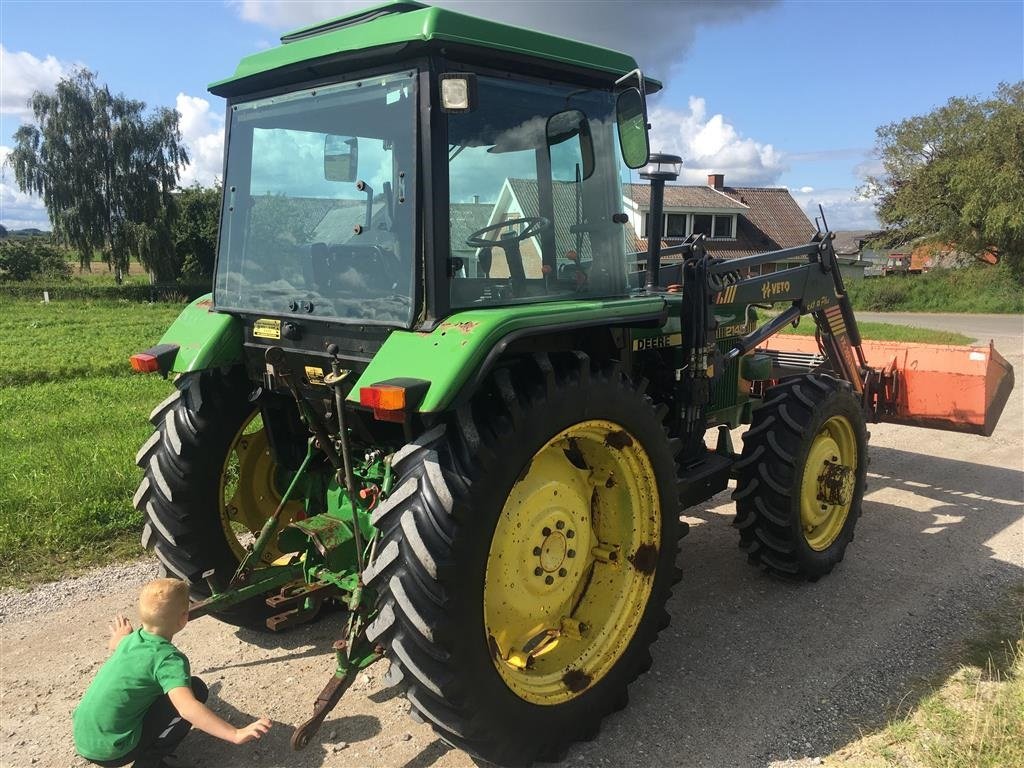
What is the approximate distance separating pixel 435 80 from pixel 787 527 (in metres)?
3.02

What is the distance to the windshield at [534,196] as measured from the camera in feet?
9.56

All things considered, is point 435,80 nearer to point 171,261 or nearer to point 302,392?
point 302,392

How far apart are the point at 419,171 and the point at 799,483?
2807mm

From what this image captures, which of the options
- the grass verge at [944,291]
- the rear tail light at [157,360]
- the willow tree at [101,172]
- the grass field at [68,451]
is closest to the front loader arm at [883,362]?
the rear tail light at [157,360]

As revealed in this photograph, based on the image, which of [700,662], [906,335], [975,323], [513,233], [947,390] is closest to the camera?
[513,233]

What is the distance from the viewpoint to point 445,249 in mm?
2779

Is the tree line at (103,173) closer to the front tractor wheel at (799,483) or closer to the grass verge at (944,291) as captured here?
the grass verge at (944,291)

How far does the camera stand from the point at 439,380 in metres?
2.48

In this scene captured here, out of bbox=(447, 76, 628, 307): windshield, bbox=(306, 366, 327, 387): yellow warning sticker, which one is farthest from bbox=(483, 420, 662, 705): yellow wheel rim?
bbox=(306, 366, 327, 387): yellow warning sticker

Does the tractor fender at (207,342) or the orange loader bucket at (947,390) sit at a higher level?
the tractor fender at (207,342)

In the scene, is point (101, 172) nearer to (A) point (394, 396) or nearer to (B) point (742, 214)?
(B) point (742, 214)

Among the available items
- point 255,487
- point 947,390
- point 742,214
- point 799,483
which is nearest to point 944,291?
point 742,214

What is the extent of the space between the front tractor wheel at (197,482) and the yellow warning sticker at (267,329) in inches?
15.8

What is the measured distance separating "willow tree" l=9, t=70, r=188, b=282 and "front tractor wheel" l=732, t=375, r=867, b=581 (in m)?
36.8
